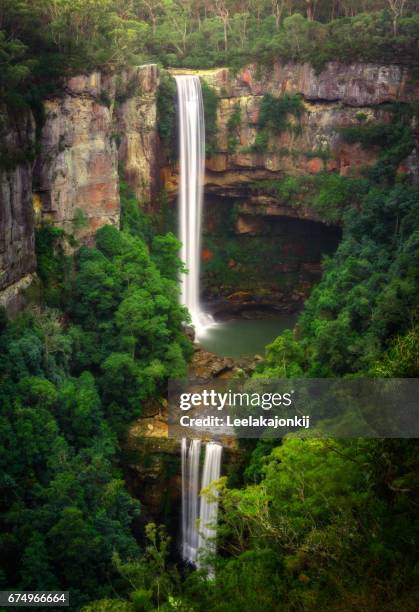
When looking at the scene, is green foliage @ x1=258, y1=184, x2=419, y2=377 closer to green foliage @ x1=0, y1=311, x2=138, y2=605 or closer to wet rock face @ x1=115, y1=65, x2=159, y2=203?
green foliage @ x1=0, y1=311, x2=138, y2=605

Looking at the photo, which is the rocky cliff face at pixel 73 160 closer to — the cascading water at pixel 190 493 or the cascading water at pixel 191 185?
the cascading water at pixel 191 185

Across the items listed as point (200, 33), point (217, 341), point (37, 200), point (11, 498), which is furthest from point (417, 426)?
point (200, 33)


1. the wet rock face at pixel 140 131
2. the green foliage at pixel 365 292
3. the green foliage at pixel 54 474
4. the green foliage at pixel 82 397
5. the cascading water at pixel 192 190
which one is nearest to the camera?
the green foliage at pixel 54 474

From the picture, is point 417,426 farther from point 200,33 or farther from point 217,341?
point 200,33

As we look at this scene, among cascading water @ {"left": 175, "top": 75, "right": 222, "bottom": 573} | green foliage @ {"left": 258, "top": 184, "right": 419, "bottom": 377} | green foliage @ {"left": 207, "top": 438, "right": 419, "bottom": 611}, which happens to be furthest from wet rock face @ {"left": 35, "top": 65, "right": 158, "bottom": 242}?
green foliage @ {"left": 207, "top": 438, "right": 419, "bottom": 611}

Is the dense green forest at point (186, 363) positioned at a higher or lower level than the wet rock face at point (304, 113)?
lower

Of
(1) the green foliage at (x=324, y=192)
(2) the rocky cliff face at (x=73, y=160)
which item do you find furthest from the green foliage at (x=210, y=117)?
(1) the green foliage at (x=324, y=192)

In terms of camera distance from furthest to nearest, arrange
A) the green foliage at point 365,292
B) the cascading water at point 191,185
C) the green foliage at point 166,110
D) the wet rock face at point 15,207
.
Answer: the cascading water at point 191,185 → the green foliage at point 166,110 → the wet rock face at point 15,207 → the green foliage at point 365,292
